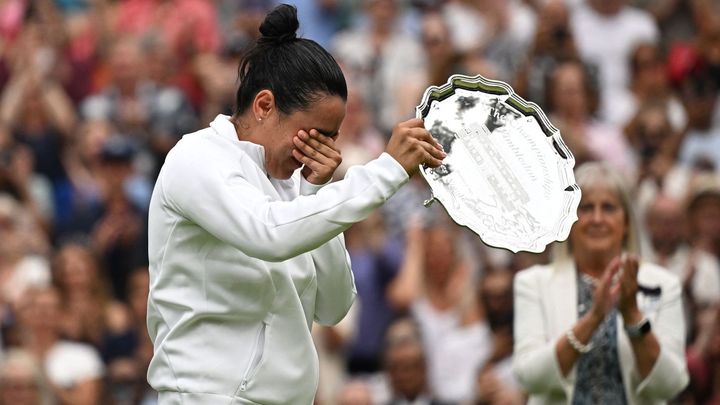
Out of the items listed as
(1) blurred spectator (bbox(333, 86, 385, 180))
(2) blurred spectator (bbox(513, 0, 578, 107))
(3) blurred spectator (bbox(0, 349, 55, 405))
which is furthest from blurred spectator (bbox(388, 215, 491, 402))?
(3) blurred spectator (bbox(0, 349, 55, 405))

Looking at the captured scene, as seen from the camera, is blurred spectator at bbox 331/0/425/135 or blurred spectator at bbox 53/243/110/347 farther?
blurred spectator at bbox 331/0/425/135

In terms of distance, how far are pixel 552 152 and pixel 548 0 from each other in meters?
6.53

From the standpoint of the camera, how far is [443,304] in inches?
361

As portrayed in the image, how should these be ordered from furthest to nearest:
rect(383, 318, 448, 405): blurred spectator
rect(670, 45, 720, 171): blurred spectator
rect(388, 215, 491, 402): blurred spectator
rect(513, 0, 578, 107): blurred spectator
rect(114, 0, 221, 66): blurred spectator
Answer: rect(114, 0, 221, 66): blurred spectator, rect(513, 0, 578, 107): blurred spectator, rect(670, 45, 720, 171): blurred spectator, rect(388, 215, 491, 402): blurred spectator, rect(383, 318, 448, 405): blurred spectator

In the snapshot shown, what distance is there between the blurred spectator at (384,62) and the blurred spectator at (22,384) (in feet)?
9.81

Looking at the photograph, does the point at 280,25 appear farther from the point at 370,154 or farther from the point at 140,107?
the point at 140,107

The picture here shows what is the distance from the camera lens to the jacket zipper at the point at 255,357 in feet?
14.3

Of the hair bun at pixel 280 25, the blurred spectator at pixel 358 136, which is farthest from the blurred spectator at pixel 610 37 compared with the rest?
the hair bun at pixel 280 25

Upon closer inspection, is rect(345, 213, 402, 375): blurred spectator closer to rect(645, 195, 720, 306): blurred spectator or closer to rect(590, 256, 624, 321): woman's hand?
rect(645, 195, 720, 306): blurred spectator

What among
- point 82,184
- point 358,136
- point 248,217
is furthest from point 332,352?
point 248,217

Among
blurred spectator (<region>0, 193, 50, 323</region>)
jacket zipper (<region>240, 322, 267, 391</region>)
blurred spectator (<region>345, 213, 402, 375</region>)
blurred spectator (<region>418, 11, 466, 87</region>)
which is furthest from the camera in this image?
blurred spectator (<region>418, 11, 466, 87</region>)

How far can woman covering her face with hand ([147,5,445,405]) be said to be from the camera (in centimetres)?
426

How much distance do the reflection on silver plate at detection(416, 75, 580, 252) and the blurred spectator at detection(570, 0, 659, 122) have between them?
19.6 ft

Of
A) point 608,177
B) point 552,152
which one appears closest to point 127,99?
point 608,177
